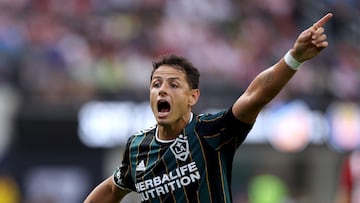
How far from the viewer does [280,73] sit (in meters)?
6.48

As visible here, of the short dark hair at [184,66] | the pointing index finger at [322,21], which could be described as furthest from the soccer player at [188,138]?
the pointing index finger at [322,21]

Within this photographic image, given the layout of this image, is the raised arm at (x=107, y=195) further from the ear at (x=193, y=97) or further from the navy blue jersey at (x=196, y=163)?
the ear at (x=193, y=97)

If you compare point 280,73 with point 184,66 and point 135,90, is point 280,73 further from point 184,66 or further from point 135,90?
point 135,90

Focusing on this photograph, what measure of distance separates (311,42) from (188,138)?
1103mm

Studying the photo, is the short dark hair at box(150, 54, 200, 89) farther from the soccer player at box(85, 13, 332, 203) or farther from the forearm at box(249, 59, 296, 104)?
the forearm at box(249, 59, 296, 104)

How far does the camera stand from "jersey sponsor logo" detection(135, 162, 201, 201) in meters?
6.82

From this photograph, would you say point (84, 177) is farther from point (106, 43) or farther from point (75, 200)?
point (106, 43)

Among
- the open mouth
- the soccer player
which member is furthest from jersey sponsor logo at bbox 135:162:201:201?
the open mouth

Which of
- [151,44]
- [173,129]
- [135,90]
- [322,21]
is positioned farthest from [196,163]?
[151,44]

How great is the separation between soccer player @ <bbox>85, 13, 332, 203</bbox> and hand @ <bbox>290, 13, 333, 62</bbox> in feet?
0.15

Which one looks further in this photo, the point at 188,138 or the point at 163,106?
the point at 163,106

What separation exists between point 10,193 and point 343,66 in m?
6.64

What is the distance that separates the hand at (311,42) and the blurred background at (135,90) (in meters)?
11.4

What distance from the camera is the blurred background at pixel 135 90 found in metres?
17.9
